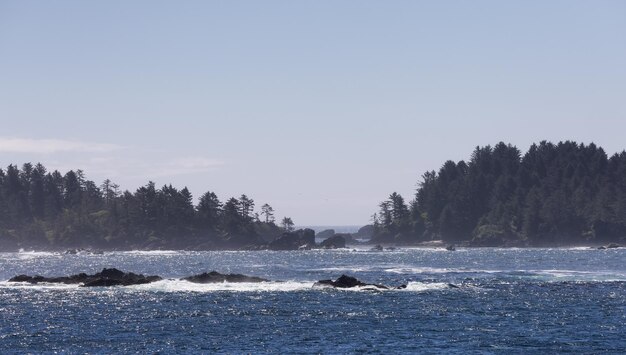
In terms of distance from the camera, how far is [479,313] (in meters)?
73.2

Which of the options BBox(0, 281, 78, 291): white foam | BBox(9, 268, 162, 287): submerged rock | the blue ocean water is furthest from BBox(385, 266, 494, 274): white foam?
BBox(0, 281, 78, 291): white foam

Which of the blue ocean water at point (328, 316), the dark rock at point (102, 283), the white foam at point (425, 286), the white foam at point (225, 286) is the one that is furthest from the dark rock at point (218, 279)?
the white foam at point (425, 286)

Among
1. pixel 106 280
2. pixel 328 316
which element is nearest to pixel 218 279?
pixel 106 280

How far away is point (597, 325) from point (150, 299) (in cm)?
4357

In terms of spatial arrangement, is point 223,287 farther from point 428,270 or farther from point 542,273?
point 542,273

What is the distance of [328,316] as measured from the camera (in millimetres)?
72125

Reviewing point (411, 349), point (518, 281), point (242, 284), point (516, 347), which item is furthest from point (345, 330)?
point (518, 281)

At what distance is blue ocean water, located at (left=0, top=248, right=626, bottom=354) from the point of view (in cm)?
5762

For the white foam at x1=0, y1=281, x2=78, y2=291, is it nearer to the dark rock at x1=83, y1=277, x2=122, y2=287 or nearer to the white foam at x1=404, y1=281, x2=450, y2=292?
the dark rock at x1=83, y1=277, x2=122, y2=287

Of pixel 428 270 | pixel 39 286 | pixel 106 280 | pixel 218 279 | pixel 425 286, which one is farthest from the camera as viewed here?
pixel 428 270

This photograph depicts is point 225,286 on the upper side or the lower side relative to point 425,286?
upper

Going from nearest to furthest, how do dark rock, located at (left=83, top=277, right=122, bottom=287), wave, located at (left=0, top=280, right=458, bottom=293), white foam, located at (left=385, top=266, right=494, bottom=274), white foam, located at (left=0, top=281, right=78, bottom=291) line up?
1. wave, located at (left=0, top=280, right=458, bottom=293)
2. white foam, located at (left=0, top=281, right=78, bottom=291)
3. dark rock, located at (left=83, top=277, right=122, bottom=287)
4. white foam, located at (left=385, top=266, right=494, bottom=274)

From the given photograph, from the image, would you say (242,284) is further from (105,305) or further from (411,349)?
(411,349)

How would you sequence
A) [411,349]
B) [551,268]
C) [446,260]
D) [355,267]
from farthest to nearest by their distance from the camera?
[446,260] → [355,267] → [551,268] → [411,349]
